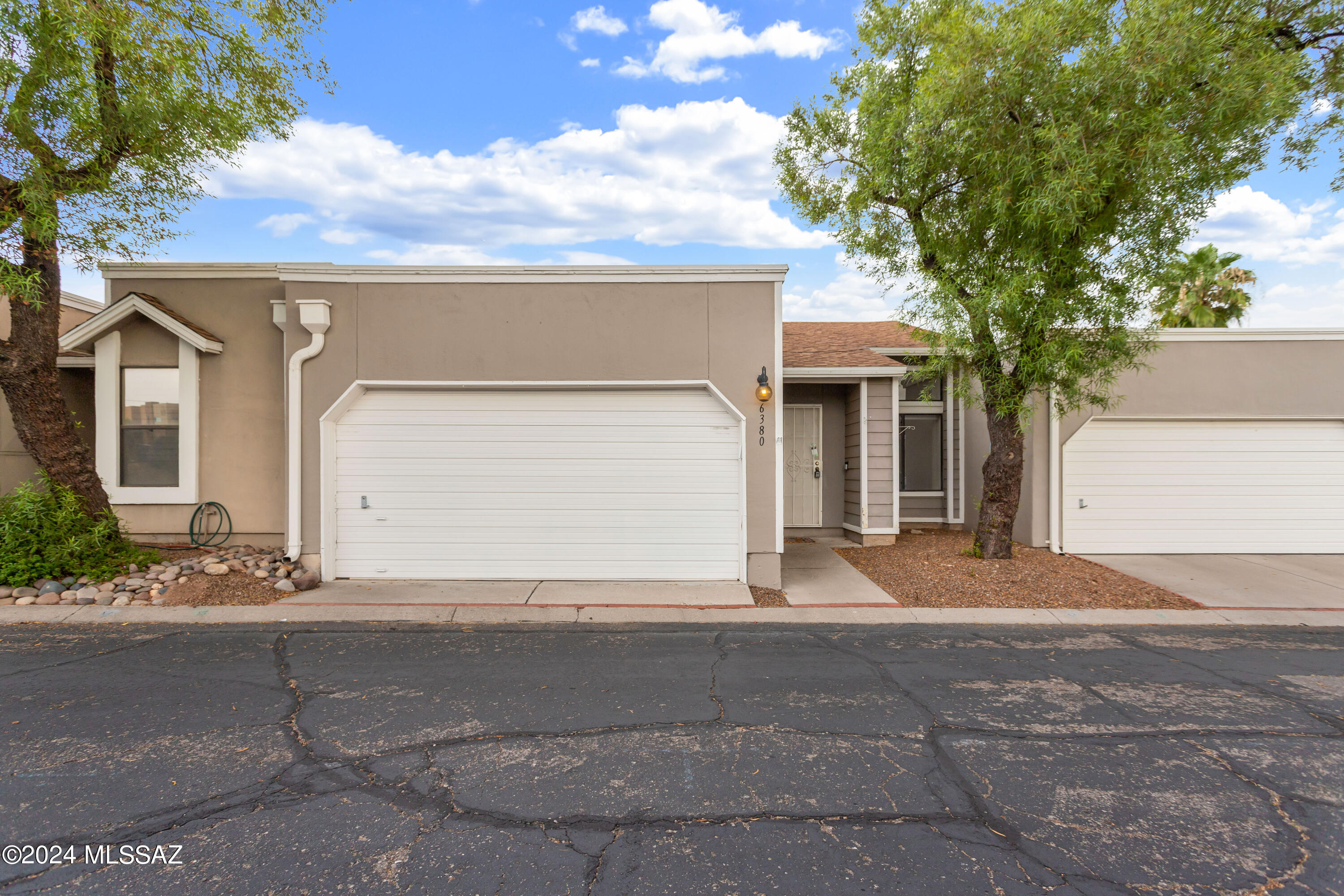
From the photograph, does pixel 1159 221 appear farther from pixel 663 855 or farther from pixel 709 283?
pixel 663 855

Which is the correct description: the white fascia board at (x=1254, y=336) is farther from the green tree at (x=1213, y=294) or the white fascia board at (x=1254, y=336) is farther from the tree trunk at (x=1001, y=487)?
the green tree at (x=1213, y=294)

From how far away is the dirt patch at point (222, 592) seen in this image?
689 cm

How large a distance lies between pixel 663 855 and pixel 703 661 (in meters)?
2.55

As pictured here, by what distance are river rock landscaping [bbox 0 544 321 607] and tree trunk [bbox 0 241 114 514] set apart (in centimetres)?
113

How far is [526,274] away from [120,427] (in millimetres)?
6581

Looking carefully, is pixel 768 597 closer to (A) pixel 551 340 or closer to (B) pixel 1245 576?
(A) pixel 551 340

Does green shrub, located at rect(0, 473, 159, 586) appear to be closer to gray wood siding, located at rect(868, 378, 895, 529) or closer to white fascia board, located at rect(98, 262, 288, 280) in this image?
white fascia board, located at rect(98, 262, 288, 280)

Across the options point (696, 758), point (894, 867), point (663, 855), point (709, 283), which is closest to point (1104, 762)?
point (894, 867)

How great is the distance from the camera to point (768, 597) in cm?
743

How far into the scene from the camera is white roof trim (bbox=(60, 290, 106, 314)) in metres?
10.7

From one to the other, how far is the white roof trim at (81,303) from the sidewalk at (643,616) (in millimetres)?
6773

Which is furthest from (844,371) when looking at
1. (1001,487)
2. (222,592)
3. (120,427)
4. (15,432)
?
(15,432)

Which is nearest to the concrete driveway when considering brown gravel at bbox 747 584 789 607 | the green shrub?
brown gravel at bbox 747 584 789 607

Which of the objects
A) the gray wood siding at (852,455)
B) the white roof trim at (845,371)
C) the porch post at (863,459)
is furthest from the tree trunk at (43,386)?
the gray wood siding at (852,455)
